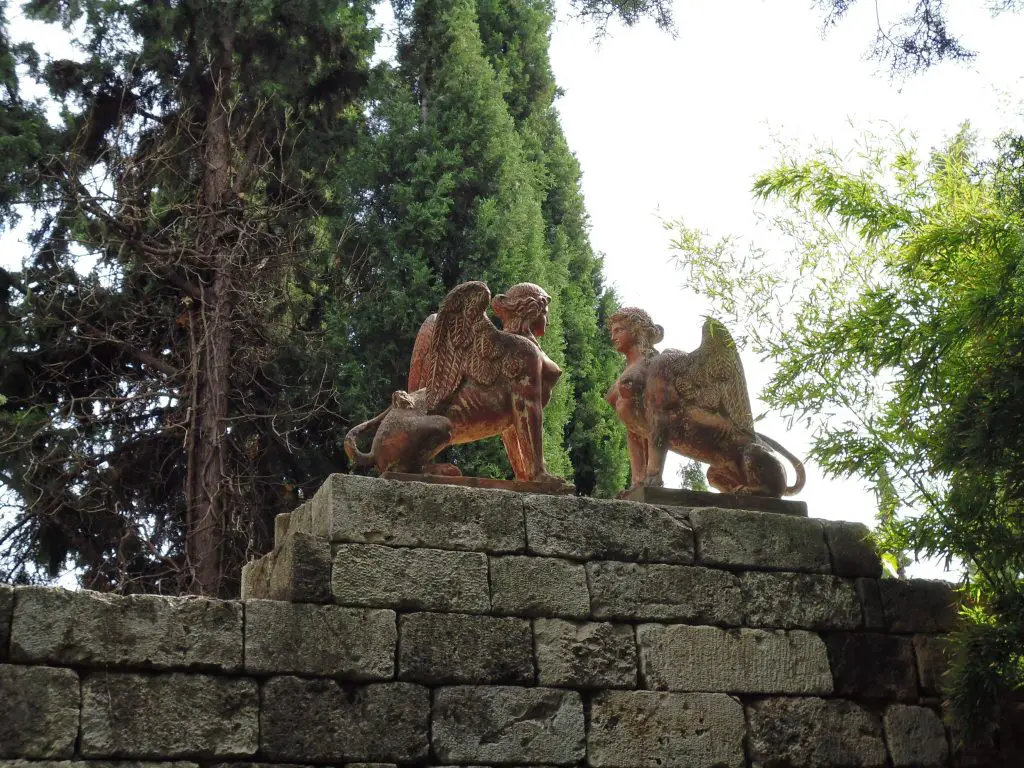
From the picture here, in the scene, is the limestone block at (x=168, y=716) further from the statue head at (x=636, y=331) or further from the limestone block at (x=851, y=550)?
the limestone block at (x=851, y=550)

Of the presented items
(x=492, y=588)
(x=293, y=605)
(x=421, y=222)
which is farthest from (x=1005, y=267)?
(x=421, y=222)

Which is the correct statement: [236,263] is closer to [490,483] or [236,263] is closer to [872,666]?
[490,483]

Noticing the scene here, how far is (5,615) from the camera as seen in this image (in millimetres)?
4188

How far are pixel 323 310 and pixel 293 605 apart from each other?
258 inches

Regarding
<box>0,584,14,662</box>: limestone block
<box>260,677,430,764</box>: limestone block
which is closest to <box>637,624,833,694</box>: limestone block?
<box>260,677,430,764</box>: limestone block

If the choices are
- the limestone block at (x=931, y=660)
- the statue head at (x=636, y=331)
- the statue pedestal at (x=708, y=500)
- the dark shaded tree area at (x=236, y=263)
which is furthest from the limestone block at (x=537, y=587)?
the dark shaded tree area at (x=236, y=263)

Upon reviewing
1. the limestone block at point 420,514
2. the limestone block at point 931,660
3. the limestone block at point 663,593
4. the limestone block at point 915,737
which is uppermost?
the limestone block at point 420,514

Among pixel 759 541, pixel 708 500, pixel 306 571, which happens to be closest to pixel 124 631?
pixel 306 571

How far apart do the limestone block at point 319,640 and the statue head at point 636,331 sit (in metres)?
2.10

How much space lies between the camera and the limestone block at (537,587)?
4.97 metres

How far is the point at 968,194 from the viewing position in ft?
18.5

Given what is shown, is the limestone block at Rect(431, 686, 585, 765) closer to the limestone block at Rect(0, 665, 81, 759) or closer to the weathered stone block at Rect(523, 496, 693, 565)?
the weathered stone block at Rect(523, 496, 693, 565)

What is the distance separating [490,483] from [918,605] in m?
2.27

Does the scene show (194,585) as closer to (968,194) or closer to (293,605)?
(293,605)
